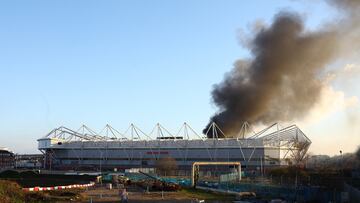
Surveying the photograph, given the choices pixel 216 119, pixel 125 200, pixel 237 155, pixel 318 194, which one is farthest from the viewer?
pixel 237 155

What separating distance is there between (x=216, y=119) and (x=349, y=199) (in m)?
87.6

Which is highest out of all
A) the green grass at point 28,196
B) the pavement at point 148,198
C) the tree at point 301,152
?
the tree at point 301,152

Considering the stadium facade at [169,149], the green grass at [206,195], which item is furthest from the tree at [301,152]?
the green grass at [206,195]

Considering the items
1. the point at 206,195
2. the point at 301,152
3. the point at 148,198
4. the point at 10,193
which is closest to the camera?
the point at 10,193

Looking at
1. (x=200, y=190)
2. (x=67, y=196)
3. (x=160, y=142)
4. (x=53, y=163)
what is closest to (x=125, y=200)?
(x=67, y=196)

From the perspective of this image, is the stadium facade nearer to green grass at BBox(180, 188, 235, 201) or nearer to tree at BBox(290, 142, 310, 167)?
tree at BBox(290, 142, 310, 167)

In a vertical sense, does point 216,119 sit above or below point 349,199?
above

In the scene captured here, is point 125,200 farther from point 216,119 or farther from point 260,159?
point 260,159

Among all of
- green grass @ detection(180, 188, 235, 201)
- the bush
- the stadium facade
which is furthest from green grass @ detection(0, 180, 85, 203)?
the stadium facade

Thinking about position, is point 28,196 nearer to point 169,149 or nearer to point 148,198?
point 148,198

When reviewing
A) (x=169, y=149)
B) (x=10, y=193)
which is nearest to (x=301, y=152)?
(x=169, y=149)

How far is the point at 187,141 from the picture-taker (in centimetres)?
14388

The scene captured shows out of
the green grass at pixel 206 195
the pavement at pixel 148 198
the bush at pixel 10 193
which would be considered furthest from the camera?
the green grass at pixel 206 195

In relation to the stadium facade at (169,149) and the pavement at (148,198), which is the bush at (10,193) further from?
the stadium facade at (169,149)
